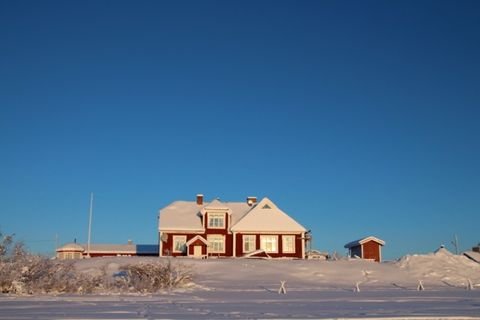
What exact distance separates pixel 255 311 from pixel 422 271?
84.0ft

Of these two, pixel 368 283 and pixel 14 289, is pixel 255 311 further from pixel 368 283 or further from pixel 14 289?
pixel 368 283

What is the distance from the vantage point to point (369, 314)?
14797mm

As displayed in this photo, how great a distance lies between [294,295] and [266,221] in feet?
101

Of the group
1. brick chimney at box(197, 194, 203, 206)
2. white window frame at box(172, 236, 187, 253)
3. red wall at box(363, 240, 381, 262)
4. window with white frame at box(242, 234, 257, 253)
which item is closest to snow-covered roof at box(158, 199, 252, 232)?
brick chimney at box(197, 194, 203, 206)

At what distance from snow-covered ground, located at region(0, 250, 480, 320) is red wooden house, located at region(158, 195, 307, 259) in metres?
13.4

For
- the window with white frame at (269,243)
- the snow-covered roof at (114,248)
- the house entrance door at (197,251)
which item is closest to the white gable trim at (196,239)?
the house entrance door at (197,251)

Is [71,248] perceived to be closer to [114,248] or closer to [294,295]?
[114,248]

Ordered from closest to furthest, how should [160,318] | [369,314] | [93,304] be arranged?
[160,318]
[369,314]
[93,304]

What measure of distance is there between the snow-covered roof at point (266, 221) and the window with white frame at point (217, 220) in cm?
140

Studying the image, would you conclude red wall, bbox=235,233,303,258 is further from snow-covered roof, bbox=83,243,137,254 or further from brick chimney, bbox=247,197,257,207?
snow-covered roof, bbox=83,243,137,254

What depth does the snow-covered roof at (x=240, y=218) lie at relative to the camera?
5300 centimetres

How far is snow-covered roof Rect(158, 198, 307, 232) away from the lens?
174 feet

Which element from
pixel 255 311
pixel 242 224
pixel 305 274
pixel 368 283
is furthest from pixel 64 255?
pixel 255 311

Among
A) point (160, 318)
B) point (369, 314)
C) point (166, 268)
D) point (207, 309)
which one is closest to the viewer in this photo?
point (160, 318)
